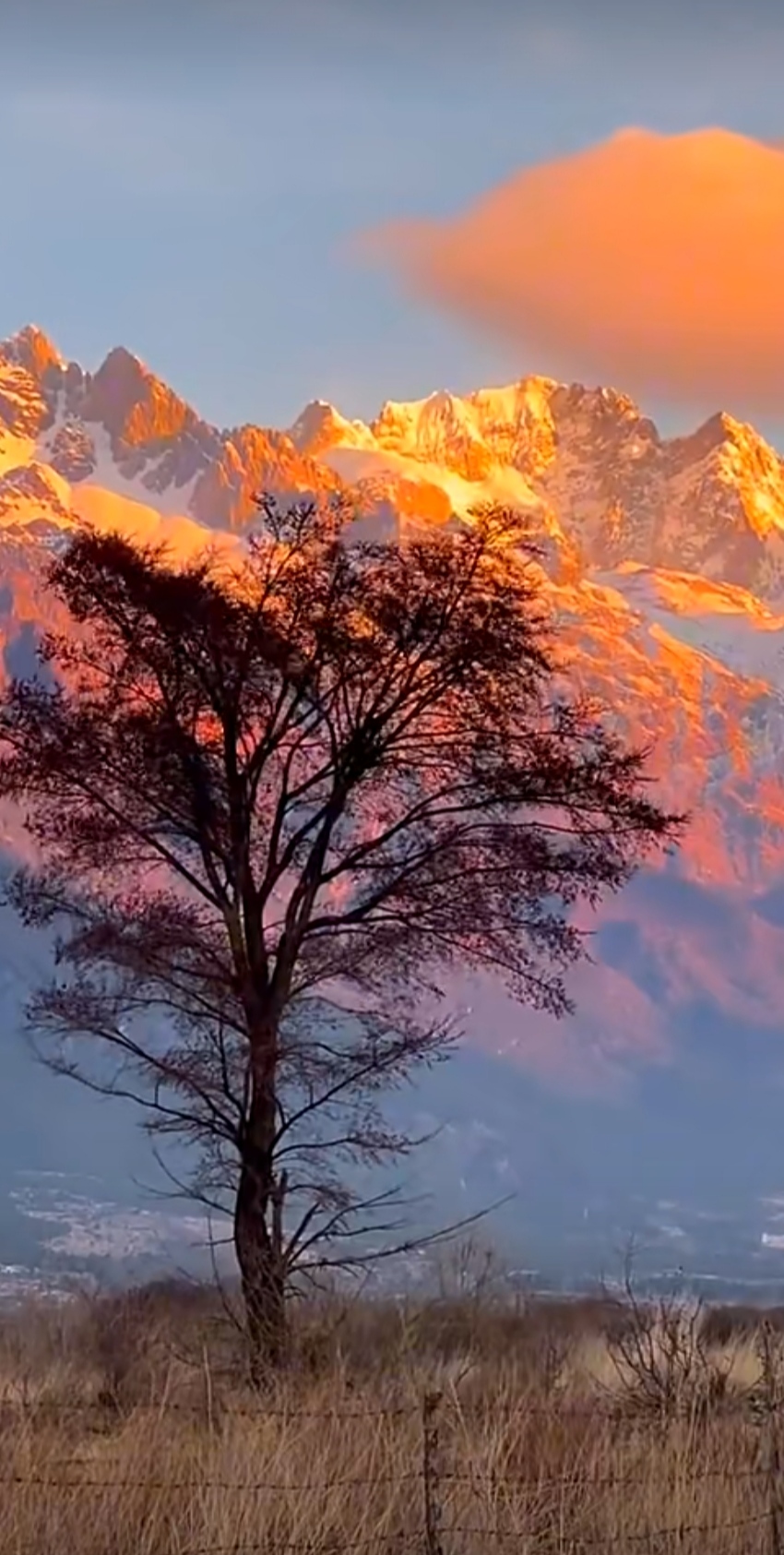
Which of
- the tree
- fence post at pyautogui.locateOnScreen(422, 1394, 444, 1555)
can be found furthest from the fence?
the tree

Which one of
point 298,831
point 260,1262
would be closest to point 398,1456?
point 260,1262

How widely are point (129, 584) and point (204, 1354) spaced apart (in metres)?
5.27

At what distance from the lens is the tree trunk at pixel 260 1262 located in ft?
43.8

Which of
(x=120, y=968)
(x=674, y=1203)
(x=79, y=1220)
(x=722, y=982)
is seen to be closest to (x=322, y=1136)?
(x=120, y=968)

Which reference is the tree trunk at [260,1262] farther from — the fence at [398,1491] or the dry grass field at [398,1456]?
the fence at [398,1491]

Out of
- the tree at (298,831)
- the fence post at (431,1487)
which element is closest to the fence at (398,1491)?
the fence post at (431,1487)

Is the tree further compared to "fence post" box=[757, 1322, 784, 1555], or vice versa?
the tree

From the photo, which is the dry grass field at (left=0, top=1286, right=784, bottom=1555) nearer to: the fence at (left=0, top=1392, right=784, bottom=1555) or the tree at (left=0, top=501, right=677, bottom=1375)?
the fence at (left=0, top=1392, right=784, bottom=1555)

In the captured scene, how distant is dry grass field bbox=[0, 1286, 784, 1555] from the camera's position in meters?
8.42

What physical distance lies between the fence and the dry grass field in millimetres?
11

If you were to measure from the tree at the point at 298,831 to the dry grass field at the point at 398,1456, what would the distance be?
172 cm

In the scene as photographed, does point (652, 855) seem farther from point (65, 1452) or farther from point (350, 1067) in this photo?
point (65, 1452)

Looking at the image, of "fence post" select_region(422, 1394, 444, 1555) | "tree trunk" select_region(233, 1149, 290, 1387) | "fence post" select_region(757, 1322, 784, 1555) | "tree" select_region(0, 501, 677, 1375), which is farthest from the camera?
"tree" select_region(0, 501, 677, 1375)

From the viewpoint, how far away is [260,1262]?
13734mm
